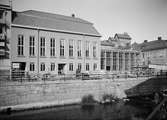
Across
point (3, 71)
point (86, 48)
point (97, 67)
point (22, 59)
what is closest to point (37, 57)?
point (22, 59)

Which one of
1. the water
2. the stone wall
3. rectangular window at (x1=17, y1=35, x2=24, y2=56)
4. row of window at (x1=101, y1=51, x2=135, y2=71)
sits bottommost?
the water

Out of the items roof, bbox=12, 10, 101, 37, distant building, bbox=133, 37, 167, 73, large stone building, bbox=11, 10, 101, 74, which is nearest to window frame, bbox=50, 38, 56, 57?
large stone building, bbox=11, 10, 101, 74

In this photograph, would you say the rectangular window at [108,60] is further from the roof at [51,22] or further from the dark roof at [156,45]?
the dark roof at [156,45]

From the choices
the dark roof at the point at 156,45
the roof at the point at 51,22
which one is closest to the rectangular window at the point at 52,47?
the roof at the point at 51,22

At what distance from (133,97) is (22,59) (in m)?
18.1

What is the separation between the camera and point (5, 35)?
76.0 feet

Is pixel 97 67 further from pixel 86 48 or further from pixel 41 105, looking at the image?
pixel 41 105

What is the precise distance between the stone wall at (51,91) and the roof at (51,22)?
483 inches

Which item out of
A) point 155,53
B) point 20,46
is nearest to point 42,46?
point 20,46

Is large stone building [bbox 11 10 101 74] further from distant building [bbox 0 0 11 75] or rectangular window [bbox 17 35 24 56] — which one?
distant building [bbox 0 0 11 75]

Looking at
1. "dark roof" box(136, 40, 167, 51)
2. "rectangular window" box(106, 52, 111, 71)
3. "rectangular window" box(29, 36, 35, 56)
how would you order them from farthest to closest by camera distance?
"dark roof" box(136, 40, 167, 51)
"rectangular window" box(106, 52, 111, 71)
"rectangular window" box(29, 36, 35, 56)

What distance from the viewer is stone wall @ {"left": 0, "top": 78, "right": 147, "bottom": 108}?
1599 cm

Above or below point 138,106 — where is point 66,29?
above

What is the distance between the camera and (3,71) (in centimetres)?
2183
